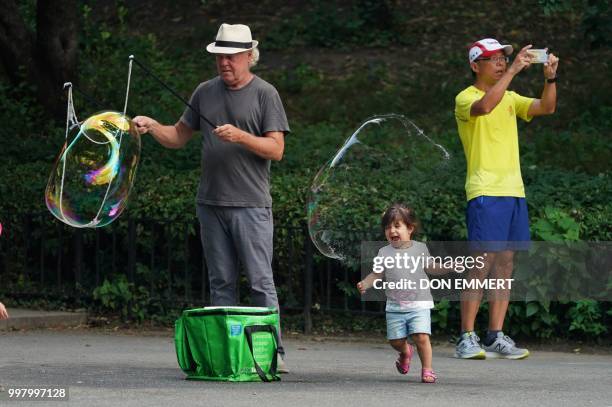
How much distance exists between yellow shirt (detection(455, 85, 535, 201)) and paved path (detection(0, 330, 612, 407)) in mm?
1092

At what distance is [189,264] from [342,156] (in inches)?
91.9

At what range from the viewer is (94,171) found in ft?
26.9

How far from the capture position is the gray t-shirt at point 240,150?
778cm

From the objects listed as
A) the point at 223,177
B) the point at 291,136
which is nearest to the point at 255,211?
the point at 223,177

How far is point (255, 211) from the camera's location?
25.7 feet

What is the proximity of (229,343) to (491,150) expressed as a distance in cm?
238

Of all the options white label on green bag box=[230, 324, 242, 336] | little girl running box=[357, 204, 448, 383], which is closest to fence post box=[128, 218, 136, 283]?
little girl running box=[357, 204, 448, 383]

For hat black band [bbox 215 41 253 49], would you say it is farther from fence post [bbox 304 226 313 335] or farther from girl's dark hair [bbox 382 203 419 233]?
fence post [bbox 304 226 313 335]

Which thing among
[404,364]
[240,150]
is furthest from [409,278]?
[240,150]

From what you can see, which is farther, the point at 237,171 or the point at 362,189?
the point at 362,189

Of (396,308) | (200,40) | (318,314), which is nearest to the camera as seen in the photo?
(396,308)

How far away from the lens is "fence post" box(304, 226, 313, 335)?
1041 centimetres

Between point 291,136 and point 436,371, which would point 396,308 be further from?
point 291,136

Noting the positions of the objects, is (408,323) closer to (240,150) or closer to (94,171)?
(240,150)
